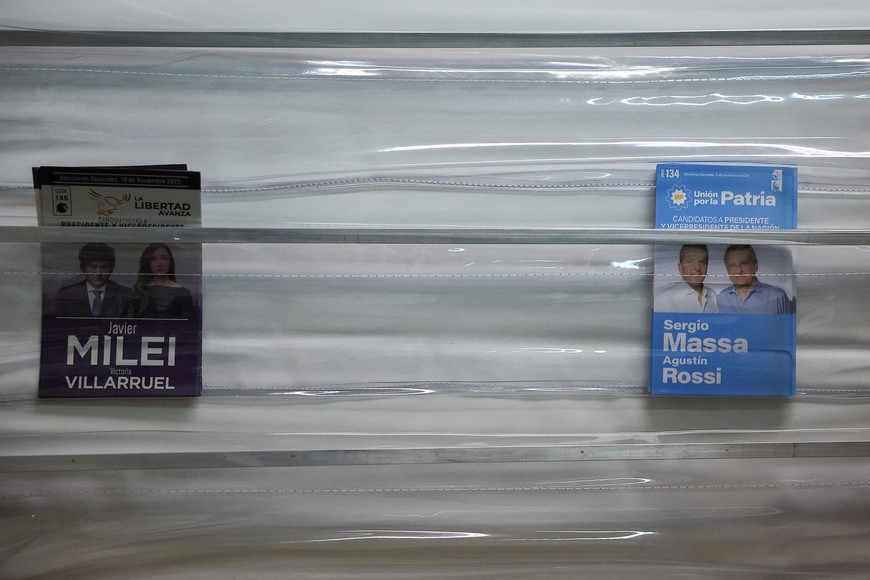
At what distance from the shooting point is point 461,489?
957 millimetres

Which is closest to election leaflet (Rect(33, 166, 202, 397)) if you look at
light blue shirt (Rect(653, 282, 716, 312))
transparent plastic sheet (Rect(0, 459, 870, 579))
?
transparent plastic sheet (Rect(0, 459, 870, 579))

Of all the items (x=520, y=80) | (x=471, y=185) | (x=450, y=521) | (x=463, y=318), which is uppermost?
(x=520, y=80)

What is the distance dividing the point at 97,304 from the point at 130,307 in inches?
1.6

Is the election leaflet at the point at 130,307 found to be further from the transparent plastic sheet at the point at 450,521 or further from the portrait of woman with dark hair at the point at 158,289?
the transparent plastic sheet at the point at 450,521

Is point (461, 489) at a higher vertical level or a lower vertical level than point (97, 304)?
lower

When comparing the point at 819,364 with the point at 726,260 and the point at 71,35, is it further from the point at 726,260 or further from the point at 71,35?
the point at 71,35

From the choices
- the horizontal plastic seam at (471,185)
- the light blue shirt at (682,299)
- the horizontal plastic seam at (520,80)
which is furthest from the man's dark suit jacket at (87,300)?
the light blue shirt at (682,299)

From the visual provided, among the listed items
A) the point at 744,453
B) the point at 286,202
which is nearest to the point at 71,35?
the point at 286,202

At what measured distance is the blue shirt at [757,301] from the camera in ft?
3.05

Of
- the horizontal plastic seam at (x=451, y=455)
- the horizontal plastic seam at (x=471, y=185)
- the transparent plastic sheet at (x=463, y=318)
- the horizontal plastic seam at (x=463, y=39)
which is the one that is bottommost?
the horizontal plastic seam at (x=451, y=455)

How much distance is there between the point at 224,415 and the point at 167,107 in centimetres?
40

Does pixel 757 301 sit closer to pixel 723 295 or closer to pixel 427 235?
pixel 723 295

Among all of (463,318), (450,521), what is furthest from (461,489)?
(463,318)

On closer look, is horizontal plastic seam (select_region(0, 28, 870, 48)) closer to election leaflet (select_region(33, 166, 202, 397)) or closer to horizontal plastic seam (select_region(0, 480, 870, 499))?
election leaflet (select_region(33, 166, 202, 397))
